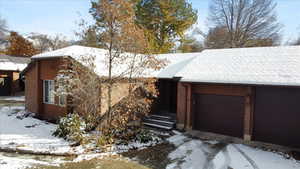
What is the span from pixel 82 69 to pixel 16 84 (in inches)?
779

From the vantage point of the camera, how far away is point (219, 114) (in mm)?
10008

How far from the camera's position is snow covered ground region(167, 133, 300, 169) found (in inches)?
264

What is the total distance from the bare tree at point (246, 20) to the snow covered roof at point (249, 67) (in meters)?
14.4

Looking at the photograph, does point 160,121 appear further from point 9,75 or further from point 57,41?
point 57,41

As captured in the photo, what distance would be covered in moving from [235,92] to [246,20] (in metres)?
18.7

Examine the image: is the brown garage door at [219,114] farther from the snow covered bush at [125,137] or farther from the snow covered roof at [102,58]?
the snow covered bush at [125,137]

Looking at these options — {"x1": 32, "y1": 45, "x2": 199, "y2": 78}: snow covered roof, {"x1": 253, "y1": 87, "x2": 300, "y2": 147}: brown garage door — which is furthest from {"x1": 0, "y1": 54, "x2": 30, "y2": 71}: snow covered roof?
{"x1": 253, "y1": 87, "x2": 300, "y2": 147}: brown garage door

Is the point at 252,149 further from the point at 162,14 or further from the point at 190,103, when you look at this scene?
the point at 162,14

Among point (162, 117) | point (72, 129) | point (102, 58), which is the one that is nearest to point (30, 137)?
point (72, 129)

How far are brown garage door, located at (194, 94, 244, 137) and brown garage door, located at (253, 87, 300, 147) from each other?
761 millimetres

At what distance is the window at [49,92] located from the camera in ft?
39.8

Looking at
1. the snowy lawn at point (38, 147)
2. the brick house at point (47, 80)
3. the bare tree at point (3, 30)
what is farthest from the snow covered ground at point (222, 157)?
the bare tree at point (3, 30)

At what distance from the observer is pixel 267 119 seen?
341 inches

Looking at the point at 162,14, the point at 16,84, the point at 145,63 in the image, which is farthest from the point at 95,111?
the point at 16,84
